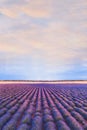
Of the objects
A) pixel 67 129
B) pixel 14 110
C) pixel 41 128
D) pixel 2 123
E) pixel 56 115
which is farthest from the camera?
pixel 14 110

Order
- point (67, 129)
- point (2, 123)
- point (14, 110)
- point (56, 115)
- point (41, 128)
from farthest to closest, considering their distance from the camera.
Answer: point (14, 110) < point (56, 115) < point (2, 123) < point (41, 128) < point (67, 129)

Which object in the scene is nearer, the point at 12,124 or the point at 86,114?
the point at 12,124

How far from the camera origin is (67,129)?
21.1 ft

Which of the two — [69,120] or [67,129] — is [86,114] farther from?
[67,129]

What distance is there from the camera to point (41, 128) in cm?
687

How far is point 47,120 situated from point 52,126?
88cm

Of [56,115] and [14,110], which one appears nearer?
[56,115]

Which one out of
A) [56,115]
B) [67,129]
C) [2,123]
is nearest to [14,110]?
[56,115]

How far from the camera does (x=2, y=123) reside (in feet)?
24.1

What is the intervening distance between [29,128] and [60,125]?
0.74 m

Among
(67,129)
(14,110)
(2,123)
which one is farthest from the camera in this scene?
(14,110)

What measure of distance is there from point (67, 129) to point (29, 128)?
93cm

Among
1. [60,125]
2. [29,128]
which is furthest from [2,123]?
[60,125]

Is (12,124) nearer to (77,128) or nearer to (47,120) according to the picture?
(47,120)
